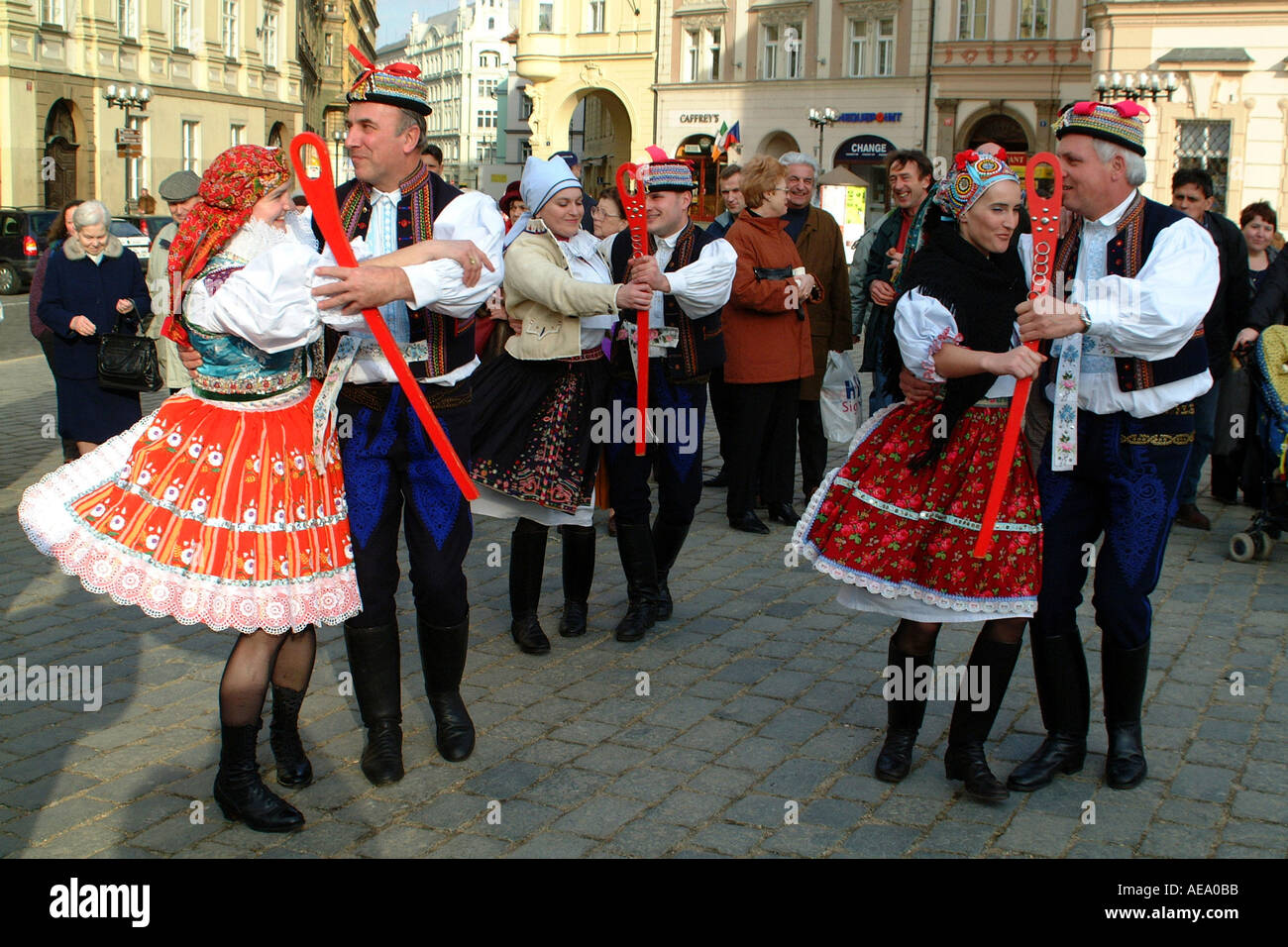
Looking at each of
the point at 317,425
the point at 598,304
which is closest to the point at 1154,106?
the point at 598,304

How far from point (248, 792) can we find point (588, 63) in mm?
48223

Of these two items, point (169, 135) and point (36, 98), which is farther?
point (169, 135)

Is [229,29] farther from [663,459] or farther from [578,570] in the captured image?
[578,570]

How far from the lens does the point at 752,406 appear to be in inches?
301

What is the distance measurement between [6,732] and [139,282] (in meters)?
4.54

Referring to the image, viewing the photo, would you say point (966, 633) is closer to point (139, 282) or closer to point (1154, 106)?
point (139, 282)

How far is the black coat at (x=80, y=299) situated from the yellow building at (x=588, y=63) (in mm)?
40665

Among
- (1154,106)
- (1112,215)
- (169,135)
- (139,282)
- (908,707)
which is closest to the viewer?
(1112,215)

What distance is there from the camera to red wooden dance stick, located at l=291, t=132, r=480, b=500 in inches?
145

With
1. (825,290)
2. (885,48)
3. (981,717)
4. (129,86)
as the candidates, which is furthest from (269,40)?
(981,717)

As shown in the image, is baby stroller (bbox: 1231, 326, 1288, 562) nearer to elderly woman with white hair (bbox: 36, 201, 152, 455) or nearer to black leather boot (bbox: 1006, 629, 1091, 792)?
black leather boot (bbox: 1006, 629, 1091, 792)

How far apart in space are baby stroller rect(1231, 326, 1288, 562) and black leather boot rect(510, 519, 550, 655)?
13.3 ft

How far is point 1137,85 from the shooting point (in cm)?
2478

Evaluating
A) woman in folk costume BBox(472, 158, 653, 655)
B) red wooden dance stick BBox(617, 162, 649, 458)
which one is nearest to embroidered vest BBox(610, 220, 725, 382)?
woman in folk costume BBox(472, 158, 653, 655)
